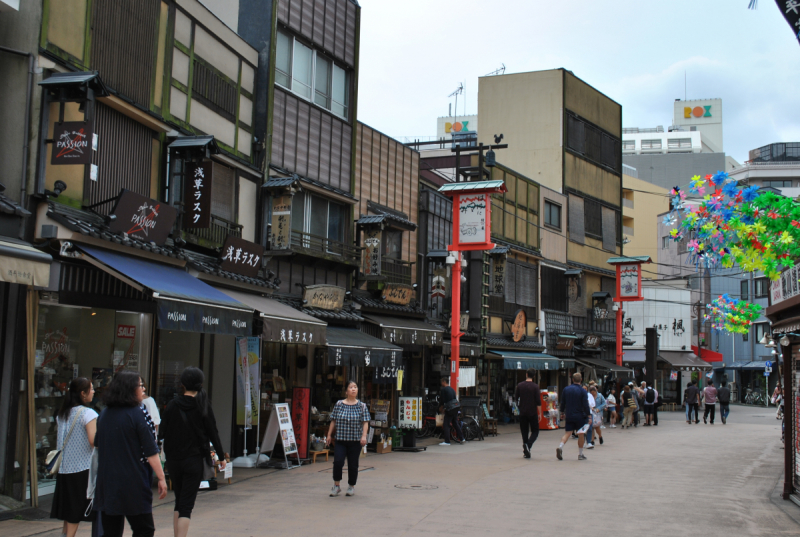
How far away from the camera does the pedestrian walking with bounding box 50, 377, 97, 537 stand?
7488mm

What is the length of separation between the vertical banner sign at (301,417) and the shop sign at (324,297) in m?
2.63

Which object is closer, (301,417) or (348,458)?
(348,458)

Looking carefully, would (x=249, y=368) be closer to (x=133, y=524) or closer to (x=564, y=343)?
(x=133, y=524)

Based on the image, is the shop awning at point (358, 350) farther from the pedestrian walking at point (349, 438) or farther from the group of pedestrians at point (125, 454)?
the group of pedestrians at point (125, 454)

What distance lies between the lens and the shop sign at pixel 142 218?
37.3ft

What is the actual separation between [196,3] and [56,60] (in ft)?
15.8

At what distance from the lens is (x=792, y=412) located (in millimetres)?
11984

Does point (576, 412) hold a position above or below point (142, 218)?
below

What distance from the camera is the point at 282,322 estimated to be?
14086 mm

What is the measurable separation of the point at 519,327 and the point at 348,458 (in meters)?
20.2

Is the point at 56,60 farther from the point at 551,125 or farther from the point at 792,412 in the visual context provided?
the point at 551,125

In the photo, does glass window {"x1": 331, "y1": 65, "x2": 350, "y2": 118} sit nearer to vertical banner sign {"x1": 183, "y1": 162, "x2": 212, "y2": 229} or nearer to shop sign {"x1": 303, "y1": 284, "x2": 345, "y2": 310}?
shop sign {"x1": 303, "y1": 284, "x2": 345, "y2": 310}

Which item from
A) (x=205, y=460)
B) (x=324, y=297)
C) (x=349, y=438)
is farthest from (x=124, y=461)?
(x=324, y=297)

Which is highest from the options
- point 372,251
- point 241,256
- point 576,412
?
point 372,251
